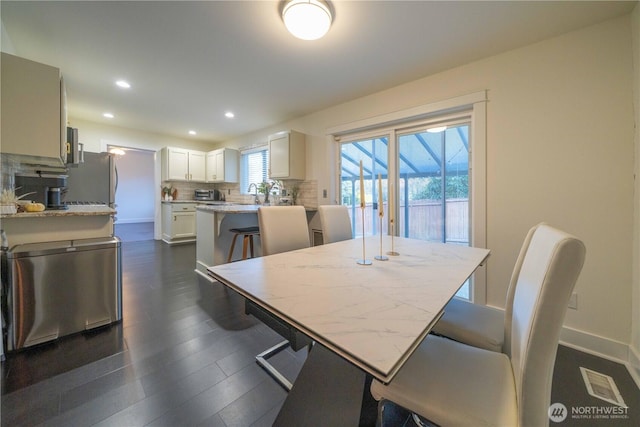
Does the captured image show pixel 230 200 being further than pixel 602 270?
Yes

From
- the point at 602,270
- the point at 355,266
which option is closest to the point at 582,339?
the point at 602,270

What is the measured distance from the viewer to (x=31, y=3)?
5.53ft

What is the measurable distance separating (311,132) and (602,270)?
3.47 metres

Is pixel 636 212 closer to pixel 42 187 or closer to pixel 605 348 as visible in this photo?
pixel 605 348

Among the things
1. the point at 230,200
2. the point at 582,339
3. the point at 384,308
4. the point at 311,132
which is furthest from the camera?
the point at 230,200

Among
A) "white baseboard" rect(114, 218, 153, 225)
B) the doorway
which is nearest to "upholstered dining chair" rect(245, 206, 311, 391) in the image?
the doorway

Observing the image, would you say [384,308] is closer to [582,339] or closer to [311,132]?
[582,339]

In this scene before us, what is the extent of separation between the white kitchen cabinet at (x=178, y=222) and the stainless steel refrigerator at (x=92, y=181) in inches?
66.1

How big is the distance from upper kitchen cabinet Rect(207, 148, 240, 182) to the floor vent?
5.63 meters

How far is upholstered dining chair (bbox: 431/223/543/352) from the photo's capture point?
103cm

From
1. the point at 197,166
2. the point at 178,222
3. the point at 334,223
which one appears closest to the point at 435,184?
the point at 334,223

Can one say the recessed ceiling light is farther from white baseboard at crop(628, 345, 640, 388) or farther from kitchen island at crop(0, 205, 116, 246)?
white baseboard at crop(628, 345, 640, 388)

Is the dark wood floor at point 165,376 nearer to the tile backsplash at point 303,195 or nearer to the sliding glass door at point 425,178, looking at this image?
the sliding glass door at point 425,178

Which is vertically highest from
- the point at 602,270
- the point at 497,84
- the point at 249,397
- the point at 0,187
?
the point at 497,84
